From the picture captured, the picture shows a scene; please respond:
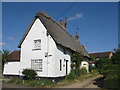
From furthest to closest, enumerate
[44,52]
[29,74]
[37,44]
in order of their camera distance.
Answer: [37,44]
[44,52]
[29,74]

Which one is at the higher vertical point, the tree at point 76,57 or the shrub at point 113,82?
the tree at point 76,57

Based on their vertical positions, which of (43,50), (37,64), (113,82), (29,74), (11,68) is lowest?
(29,74)

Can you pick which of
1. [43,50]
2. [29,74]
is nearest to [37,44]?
[43,50]

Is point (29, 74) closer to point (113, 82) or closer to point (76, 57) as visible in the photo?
point (76, 57)

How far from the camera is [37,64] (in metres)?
18.0

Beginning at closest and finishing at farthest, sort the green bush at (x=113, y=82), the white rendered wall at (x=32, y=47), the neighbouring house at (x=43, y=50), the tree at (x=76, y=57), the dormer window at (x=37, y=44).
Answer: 1. the green bush at (x=113, y=82)
2. the neighbouring house at (x=43, y=50)
3. the white rendered wall at (x=32, y=47)
4. the dormer window at (x=37, y=44)
5. the tree at (x=76, y=57)

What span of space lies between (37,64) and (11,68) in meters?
6.11

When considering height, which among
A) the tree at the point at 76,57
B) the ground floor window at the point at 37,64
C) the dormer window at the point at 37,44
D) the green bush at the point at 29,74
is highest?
the dormer window at the point at 37,44

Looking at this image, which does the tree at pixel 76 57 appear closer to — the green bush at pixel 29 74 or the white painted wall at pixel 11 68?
the green bush at pixel 29 74

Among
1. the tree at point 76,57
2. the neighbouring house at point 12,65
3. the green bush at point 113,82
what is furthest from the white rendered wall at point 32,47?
the green bush at point 113,82

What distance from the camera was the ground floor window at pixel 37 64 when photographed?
17739 mm

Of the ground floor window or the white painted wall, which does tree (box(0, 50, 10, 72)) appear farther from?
the ground floor window

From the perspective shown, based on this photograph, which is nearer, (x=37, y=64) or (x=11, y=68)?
(x=37, y=64)

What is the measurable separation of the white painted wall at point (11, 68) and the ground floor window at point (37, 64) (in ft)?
13.6
